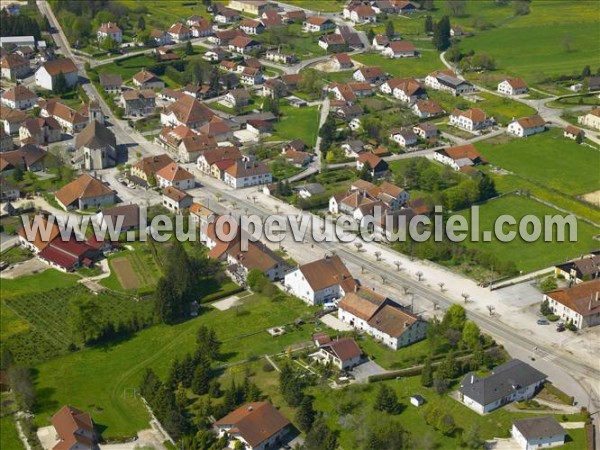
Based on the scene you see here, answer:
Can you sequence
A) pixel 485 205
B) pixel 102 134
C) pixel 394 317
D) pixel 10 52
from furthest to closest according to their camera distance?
pixel 10 52, pixel 102 134, pixel 485 205, pixel 394 317

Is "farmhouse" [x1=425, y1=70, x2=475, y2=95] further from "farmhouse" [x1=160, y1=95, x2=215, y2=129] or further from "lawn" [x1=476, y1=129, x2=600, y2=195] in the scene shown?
"farmhouse" [x1=160, y1=95, x2=215, y2=129]

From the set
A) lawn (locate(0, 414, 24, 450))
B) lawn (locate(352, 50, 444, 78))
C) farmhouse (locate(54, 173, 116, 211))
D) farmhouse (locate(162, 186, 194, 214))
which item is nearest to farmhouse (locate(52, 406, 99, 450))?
lawn (locate(0, 414, 24, 450))

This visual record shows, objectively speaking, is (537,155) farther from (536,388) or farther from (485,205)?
(536,388)

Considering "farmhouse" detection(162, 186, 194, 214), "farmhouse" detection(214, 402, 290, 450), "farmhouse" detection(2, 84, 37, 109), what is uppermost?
"farmhouse" detection(2, 84, 37, 109)

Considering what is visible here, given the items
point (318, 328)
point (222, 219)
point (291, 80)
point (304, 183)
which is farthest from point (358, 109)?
point (318, 328)

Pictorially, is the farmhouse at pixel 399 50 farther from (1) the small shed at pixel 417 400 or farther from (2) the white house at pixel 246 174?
(1) the small shed at pixel 417 400

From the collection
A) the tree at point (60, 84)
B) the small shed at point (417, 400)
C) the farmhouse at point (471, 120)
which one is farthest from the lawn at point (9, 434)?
the tree at point (60, 84)
